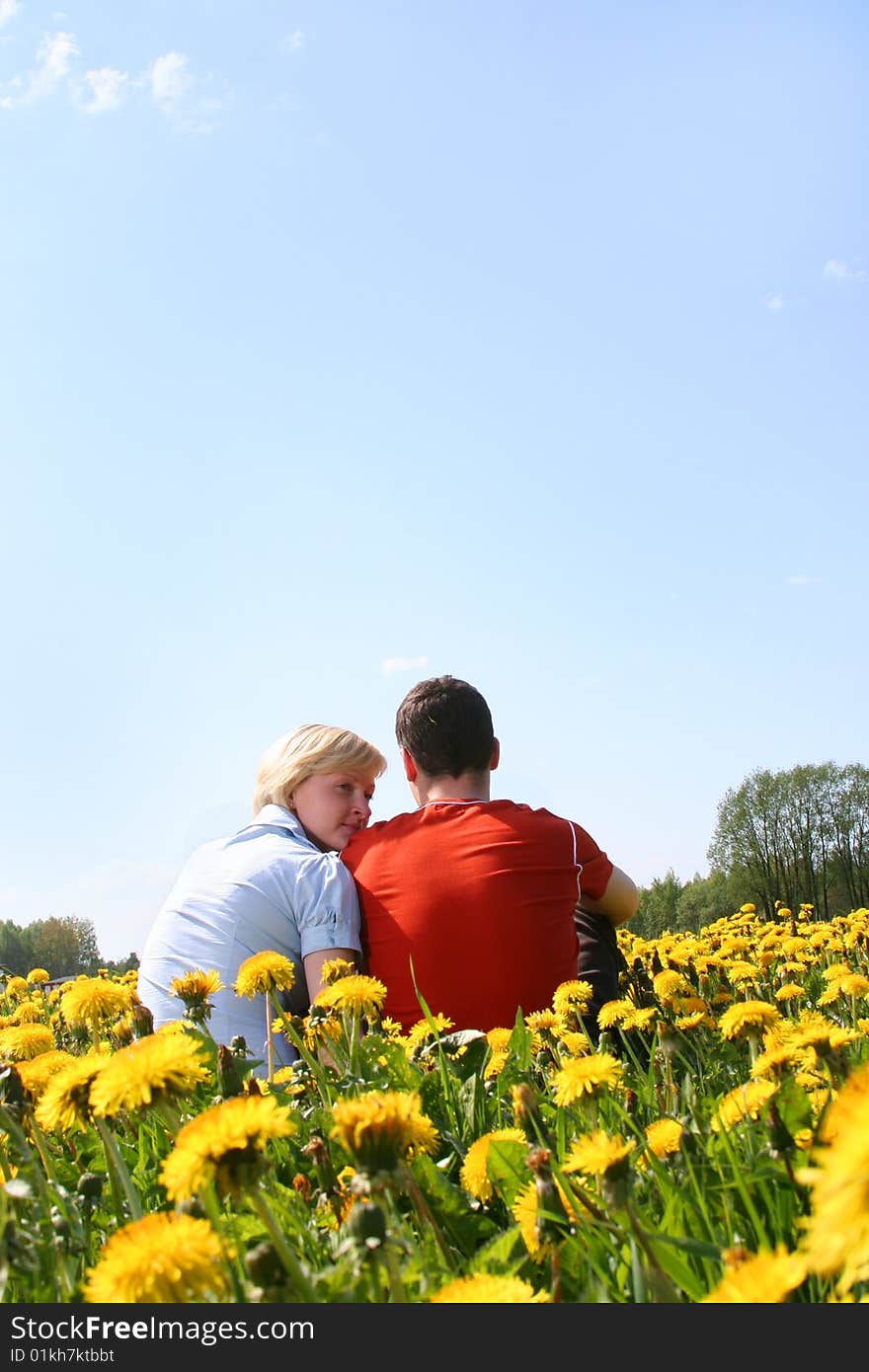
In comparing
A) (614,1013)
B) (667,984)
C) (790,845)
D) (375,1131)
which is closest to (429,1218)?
(375,1131)

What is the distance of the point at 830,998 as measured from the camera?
16.5ft

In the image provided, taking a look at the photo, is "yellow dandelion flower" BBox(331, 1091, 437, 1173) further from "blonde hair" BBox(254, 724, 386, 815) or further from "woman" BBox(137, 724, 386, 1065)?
"blonde hair" BBox(254, 724, 386, 815)

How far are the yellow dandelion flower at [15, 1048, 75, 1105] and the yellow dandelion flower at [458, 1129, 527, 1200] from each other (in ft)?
2.96

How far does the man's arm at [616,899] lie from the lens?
16.2 feet

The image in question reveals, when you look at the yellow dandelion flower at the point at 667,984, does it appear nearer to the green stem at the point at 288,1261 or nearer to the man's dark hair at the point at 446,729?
the man's dark hair at the point at 446,729

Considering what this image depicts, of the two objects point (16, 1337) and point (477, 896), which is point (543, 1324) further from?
point (477, 896)

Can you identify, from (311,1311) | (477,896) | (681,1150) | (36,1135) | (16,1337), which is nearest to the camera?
(311,1311)

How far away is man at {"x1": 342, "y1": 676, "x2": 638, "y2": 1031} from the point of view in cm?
410

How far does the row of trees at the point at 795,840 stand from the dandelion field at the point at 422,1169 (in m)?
65.2

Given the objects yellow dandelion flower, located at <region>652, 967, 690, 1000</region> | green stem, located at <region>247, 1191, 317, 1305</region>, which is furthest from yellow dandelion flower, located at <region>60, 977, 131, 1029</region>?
yellow dandelion flower, located at <region>652, 967, 690, 1000</region>

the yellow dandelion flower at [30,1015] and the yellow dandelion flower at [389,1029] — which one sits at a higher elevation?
the yellow dandelion flower at [389,1029]

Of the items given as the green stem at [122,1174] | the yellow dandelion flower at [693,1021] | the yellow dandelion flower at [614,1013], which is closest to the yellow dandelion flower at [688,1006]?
the yellow dandelion flower at [693,1021]

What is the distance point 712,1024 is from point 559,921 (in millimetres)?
724

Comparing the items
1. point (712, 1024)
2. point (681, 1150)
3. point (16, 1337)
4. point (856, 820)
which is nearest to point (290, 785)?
point (712, 1024)
